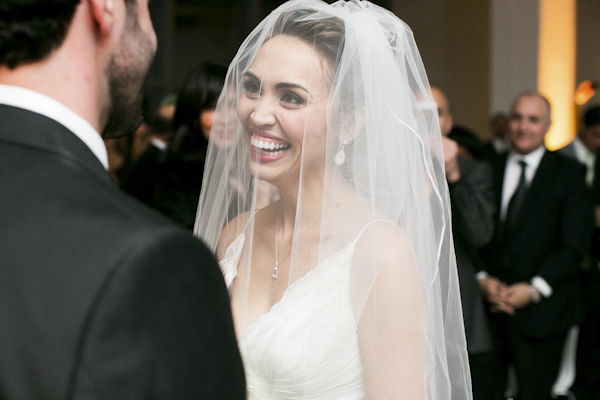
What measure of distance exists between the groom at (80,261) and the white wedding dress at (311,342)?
2.76 ft

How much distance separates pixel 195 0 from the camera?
26.9 feet

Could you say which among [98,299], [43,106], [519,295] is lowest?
[519,295]

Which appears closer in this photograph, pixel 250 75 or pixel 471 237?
pixel 250 75

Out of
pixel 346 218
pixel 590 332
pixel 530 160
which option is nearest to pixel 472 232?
pixel 530 160

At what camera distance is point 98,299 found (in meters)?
0.65

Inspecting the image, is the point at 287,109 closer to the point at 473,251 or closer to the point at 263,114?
the point at 263,114

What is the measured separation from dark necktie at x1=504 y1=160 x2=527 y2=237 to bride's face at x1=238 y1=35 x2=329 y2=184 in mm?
2080

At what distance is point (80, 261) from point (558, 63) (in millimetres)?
6647

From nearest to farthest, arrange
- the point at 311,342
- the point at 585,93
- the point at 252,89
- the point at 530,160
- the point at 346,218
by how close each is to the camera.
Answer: the point at 311,342 < the point at 346,218 < the point at 252,89 < the point at 530,160 < the point at 585,93

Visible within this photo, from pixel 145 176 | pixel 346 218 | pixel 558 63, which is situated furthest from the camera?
pixel 558 63

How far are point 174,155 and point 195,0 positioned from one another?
233 inches

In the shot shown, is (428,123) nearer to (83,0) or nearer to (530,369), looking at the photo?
(83,0)

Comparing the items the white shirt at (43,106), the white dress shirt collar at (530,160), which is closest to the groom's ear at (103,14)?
the white shirt at (43,106)

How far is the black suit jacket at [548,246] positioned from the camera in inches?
136
